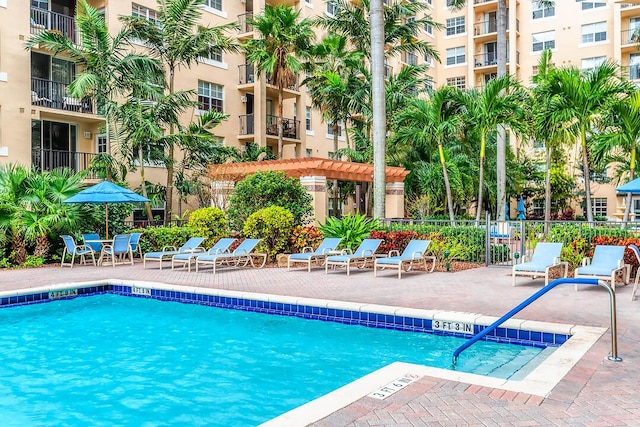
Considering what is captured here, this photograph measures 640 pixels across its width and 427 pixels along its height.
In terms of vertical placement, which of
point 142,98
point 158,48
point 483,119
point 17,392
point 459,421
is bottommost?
point 17,392

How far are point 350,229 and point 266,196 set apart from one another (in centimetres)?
281

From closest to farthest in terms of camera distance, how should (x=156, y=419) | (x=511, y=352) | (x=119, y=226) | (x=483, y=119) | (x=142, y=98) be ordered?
1. (x=156, y=419)
2. (x=511, y=352)
3. (x=483, y=119)
4. (x=119, y=226)
5. (x=142, y=98)

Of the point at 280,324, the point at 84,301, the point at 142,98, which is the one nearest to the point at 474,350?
the point at 280,324

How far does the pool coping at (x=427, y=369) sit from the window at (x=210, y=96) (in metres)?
18.3

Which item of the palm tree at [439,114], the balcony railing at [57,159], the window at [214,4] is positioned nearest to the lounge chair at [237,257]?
the palm tree at [439,114]

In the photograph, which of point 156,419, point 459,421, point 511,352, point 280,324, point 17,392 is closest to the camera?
point 459,421

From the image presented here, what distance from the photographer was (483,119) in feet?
52.3

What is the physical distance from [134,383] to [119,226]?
41.2 feet

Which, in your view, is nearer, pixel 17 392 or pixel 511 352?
pixel 17 392

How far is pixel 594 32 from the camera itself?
37844 mm

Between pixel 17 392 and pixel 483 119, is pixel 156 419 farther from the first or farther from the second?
pixel 483 119

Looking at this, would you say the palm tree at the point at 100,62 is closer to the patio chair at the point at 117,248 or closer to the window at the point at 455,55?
the patio chair at the point at 117,248

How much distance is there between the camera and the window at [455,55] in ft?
142

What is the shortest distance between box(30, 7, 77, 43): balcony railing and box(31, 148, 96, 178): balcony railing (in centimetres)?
444
